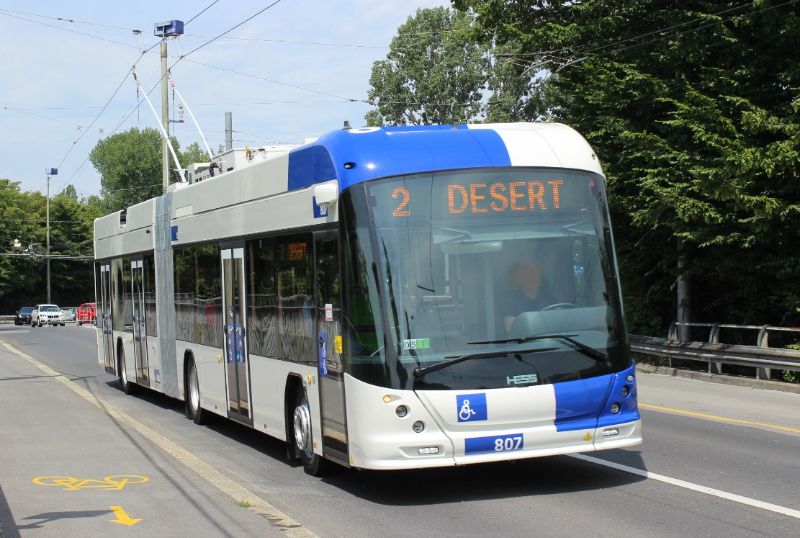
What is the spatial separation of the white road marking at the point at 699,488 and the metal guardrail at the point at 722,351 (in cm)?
904

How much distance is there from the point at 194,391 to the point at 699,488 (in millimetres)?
7783

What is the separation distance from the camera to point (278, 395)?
11.0 metres

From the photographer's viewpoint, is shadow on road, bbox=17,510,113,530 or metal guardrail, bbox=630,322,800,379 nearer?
shadow on road, bbox=17,510,113,530

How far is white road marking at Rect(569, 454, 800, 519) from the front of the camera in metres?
8.12

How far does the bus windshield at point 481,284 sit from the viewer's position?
8.66 meters

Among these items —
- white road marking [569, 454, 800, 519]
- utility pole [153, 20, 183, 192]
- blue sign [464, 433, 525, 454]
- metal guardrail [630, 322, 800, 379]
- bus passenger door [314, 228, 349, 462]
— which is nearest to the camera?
white road marking [569, 454, 800, 519]

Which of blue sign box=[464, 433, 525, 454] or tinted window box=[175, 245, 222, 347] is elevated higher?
tinted window box=[175, 245, 222, 347]

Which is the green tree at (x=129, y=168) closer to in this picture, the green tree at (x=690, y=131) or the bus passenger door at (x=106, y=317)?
the green tree at (x=690, y=131)

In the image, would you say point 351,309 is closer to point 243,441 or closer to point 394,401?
point 394,401

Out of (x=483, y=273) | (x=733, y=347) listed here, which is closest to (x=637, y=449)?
(x=483, y=273)

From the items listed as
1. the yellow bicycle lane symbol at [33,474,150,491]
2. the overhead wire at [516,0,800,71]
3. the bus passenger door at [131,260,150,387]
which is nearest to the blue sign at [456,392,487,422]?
the yellow bicycle lane symbol at [33,474,150,491]

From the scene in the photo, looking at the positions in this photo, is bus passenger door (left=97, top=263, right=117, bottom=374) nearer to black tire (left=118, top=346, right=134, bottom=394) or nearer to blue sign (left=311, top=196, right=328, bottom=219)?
black tire (left=118, top=346, right=134, bottom=394)

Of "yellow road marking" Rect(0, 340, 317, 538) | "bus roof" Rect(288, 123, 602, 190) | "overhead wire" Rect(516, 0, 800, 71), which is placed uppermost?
"overhead wire" Rect(516, 0, 800, 71)

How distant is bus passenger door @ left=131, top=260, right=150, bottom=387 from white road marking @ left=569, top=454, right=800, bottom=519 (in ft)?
29.7
